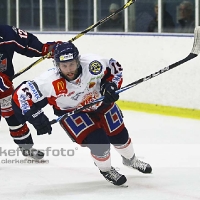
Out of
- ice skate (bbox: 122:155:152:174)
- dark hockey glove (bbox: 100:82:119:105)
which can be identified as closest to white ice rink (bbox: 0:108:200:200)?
ice skate (bbox: 122:155:152:174)

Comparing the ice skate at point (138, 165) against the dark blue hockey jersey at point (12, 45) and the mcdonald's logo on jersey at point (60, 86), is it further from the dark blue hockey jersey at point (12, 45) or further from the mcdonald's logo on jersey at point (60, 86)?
the dark blue hockey jersey at point (12, 45)

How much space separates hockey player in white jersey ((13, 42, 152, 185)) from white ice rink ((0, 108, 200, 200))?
0.61ft

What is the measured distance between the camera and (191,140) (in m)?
5.00

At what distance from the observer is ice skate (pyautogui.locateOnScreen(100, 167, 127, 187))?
3648 mm

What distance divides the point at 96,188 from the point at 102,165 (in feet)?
0.42

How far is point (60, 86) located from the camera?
3568 millimetres

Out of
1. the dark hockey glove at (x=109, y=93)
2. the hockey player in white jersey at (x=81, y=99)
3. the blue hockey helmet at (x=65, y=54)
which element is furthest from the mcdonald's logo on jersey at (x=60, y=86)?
the dark hockey glove at (x=109, y=93)

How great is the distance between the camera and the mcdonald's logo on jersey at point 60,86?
11.7 feet

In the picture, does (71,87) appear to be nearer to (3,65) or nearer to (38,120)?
(38,120)

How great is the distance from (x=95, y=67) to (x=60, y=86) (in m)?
0.22

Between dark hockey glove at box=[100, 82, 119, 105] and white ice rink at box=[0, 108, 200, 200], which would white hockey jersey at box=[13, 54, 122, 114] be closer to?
dark hockey glove at box=[100, 82, 119, 105]

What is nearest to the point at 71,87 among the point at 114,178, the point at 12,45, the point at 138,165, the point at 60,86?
the point at 60,86

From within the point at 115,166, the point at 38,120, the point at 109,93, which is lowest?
the point at 115,166

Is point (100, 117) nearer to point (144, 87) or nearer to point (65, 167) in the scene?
point (65, 167)
